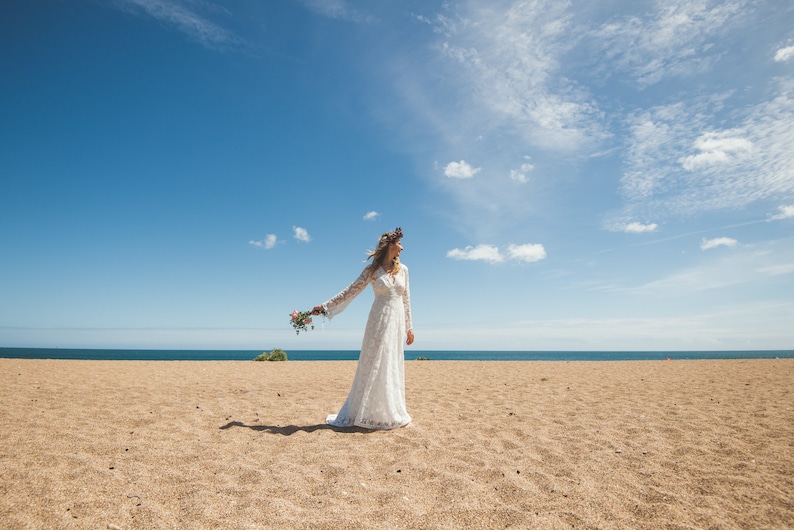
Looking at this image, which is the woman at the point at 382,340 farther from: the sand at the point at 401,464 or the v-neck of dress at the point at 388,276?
the sand at the point at 401,464

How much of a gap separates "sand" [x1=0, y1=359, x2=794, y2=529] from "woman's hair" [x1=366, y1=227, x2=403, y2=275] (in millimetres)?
2580

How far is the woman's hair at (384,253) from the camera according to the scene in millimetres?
6543

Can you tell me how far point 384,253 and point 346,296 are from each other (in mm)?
995

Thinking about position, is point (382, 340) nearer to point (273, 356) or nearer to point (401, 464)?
point (401, 464)

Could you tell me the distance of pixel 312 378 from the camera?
1278 centimetres

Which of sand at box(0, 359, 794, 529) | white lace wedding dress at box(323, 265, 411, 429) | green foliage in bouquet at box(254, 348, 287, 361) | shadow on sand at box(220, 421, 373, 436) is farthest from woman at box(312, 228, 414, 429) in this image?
green foliage in bouquet at box(254, 348, 287, 361)

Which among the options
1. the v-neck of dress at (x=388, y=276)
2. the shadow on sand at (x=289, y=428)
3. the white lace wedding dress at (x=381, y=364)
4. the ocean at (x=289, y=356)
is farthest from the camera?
the ocean at (x=289, y=356)

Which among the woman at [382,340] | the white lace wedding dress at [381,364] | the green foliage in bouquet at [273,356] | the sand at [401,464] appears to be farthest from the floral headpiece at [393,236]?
the green foliage in bouquet at [273,356]

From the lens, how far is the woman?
6094 mm

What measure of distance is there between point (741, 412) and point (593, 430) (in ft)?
10.5

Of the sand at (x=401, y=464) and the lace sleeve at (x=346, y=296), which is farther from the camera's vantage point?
the lace sleeve at (x=346, y=296)

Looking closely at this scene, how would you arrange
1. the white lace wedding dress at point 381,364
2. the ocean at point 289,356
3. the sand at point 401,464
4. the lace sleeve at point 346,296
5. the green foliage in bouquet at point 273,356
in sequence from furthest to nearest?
the ocean at point 289,356 → the green foliage in bouquet at point 273,356 → the lace sleeve at point 346,296 → the white lace wedding dress at point 381,364 → the sand at point 401,464

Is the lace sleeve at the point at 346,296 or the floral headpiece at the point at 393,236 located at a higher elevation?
the floral headpiece at the point at 393,236

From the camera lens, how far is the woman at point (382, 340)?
20.0 ft
